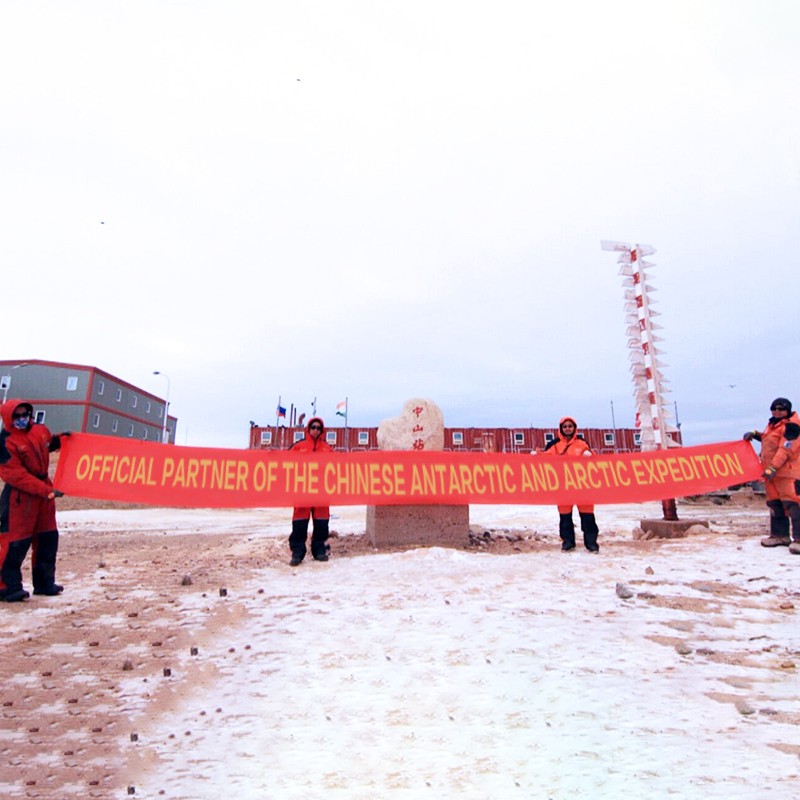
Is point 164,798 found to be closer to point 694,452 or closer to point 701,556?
point 701,556

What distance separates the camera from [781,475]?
293 inches

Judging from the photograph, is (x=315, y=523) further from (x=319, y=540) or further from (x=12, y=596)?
(x=12, y=596)

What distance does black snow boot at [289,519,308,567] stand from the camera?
23.3ft

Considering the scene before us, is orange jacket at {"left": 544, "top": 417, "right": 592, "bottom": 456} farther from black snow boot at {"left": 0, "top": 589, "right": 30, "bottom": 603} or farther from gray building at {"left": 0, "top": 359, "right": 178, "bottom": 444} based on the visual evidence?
gray building at {"left": 0, "top": 359, "right": 178, "bottom": 444}

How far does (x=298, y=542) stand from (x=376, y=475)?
4.88 feet

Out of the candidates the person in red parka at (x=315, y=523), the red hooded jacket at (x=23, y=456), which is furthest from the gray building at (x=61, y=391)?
the red hooded jacket at (x=23, y=456)

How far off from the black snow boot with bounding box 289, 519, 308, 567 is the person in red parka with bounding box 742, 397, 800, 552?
20.8 feet

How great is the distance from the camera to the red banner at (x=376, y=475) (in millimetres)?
7230

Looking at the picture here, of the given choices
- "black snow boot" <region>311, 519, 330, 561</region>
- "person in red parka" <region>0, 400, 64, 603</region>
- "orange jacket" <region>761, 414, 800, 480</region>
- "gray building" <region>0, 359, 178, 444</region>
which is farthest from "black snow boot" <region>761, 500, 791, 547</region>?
"gray building" <region>0, 359, 178, 444</region>

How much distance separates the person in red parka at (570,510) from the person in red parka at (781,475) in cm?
226

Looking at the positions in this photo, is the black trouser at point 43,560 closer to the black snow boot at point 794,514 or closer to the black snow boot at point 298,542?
the black snow boot at point 298,542

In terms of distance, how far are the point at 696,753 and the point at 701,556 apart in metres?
5.02

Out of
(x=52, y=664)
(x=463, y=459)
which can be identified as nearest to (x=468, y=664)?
(x=52, y=664)

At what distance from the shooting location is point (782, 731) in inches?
107
